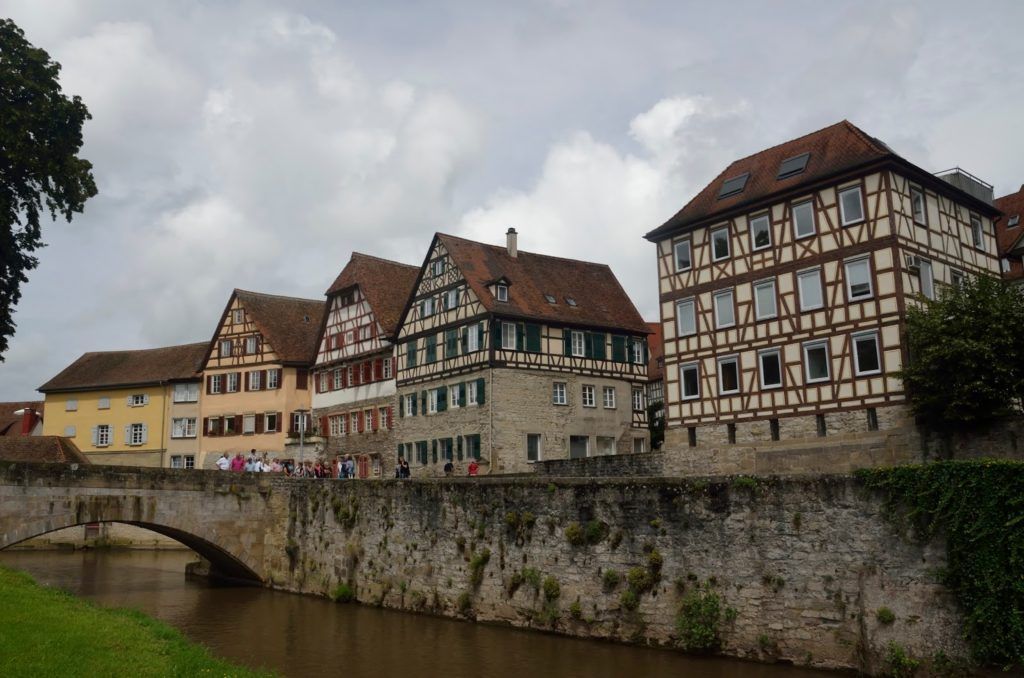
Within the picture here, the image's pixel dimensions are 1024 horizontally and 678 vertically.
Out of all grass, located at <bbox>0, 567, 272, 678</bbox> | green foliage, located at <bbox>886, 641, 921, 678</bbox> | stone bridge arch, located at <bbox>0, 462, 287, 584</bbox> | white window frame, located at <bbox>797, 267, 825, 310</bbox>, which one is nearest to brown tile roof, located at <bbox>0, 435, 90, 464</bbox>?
stone bridge arch, located at <bbox>0, 462, 287, 584</bbox>

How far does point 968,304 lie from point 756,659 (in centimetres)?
1184

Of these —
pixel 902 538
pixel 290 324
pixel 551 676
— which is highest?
pixel 290 324

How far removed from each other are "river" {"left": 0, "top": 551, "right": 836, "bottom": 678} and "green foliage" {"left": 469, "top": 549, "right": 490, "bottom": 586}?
112 cm

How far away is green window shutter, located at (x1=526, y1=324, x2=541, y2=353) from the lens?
40.1 metres

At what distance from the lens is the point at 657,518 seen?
20.3 metres

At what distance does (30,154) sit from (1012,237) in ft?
Result: 114

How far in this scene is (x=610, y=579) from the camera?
68.7 feet

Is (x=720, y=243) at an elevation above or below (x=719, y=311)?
above

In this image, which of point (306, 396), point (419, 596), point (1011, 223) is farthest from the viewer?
point (306, 396)

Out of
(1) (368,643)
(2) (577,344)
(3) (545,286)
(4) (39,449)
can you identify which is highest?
(3) (545,286)

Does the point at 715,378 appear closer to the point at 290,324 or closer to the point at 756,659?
the point at 756,659

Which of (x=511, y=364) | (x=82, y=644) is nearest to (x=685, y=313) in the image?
(x=511, y=364)

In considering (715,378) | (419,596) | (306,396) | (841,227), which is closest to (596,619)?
(419,596)

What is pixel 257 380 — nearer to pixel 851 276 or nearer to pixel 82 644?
pixel 851 276
